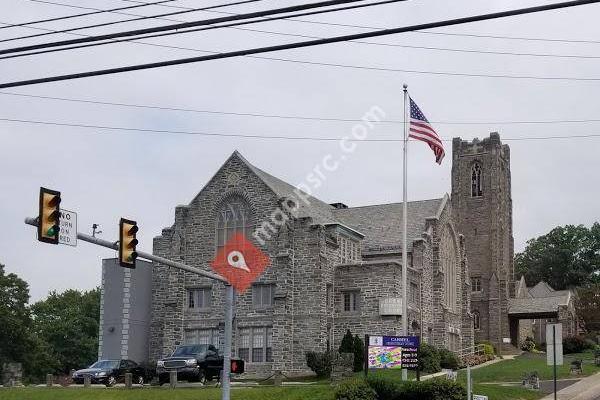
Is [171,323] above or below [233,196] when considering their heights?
below

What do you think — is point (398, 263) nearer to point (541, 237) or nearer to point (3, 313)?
point (3, 313)

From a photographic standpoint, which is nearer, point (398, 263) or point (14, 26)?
point (14, 26)

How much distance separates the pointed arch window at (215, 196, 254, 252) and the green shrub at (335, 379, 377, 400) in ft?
73.5

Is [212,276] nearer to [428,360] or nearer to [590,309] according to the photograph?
[428,360]

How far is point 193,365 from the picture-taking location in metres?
40.1

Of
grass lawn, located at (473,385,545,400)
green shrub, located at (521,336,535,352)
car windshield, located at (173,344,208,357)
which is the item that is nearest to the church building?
car windshield, located at (173,344,208,357)

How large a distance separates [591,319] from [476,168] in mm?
17598

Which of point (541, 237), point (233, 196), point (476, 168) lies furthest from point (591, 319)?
point (541, 237)

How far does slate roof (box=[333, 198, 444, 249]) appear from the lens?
56906mm

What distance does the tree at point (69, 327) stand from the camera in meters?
92.5

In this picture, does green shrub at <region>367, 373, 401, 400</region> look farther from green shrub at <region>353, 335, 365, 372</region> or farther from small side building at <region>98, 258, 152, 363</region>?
small side building at <region>98, 258, 152, 363</region>

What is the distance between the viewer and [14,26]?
683 inches

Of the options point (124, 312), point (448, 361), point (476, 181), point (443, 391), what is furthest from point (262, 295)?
point (476, 181)

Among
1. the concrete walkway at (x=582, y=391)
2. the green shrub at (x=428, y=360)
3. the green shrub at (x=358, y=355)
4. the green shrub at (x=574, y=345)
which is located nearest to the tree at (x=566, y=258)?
the green shrub at (x=574, y=345)
